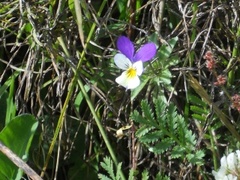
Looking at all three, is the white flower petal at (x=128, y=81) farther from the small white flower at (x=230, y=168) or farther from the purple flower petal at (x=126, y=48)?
the small white flower at (x=230, y=168)

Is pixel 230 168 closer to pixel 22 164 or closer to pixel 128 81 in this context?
pixel 128 81

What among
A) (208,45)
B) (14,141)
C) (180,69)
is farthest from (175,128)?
(14,141)

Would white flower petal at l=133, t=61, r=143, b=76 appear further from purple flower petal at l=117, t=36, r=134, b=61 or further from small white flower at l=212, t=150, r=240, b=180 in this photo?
small white flower at l=212, t=150, r=240, b=180

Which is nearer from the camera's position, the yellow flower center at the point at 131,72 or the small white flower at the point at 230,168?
the small white flower at the point at 230,168

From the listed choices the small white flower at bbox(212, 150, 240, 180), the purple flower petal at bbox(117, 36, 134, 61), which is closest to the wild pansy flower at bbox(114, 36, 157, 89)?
the purple flower petal at bbox(117, 36, 134, 61)

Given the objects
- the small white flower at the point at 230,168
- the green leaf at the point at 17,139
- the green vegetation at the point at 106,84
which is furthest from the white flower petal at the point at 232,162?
the green leaf at the point at 17,139

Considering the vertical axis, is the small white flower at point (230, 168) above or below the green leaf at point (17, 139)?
below

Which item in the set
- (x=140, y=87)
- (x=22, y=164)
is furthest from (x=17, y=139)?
(x=140, y=87)

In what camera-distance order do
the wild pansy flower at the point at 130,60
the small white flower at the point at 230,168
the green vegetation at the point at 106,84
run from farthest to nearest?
the green vegetation at the point at 106,84
the wild pansy flower at the point at 130,60
the small white flower at the point at 230,168
